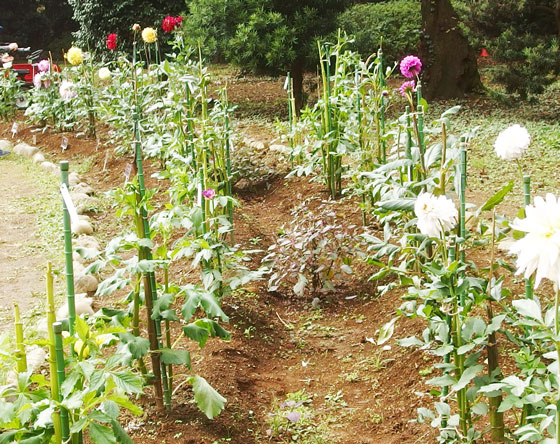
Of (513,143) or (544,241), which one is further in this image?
(513,143)

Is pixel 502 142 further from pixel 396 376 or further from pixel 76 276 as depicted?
pixel 76 276

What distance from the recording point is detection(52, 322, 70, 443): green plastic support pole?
6.86 ft

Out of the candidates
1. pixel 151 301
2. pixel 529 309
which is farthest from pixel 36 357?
pixel 529 309

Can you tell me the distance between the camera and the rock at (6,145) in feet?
29.4

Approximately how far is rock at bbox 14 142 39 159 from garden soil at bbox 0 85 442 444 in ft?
12.0

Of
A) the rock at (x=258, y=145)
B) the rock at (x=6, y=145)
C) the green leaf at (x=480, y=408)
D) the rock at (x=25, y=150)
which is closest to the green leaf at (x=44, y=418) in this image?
the green leaf at (x=480, y=408)

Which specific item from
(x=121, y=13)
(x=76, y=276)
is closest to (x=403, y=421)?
(x=76, y=276)

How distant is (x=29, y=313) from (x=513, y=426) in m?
2.67

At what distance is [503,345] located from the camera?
9.64 ft

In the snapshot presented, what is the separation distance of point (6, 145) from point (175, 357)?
7065mm

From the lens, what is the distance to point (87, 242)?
16.7ft

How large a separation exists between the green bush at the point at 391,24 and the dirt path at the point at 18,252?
6076 mm

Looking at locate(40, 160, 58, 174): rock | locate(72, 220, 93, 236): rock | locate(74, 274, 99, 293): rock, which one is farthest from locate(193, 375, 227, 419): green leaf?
locate(40, 160, 58, 174): rock

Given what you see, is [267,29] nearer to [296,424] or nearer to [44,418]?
[296,424]
